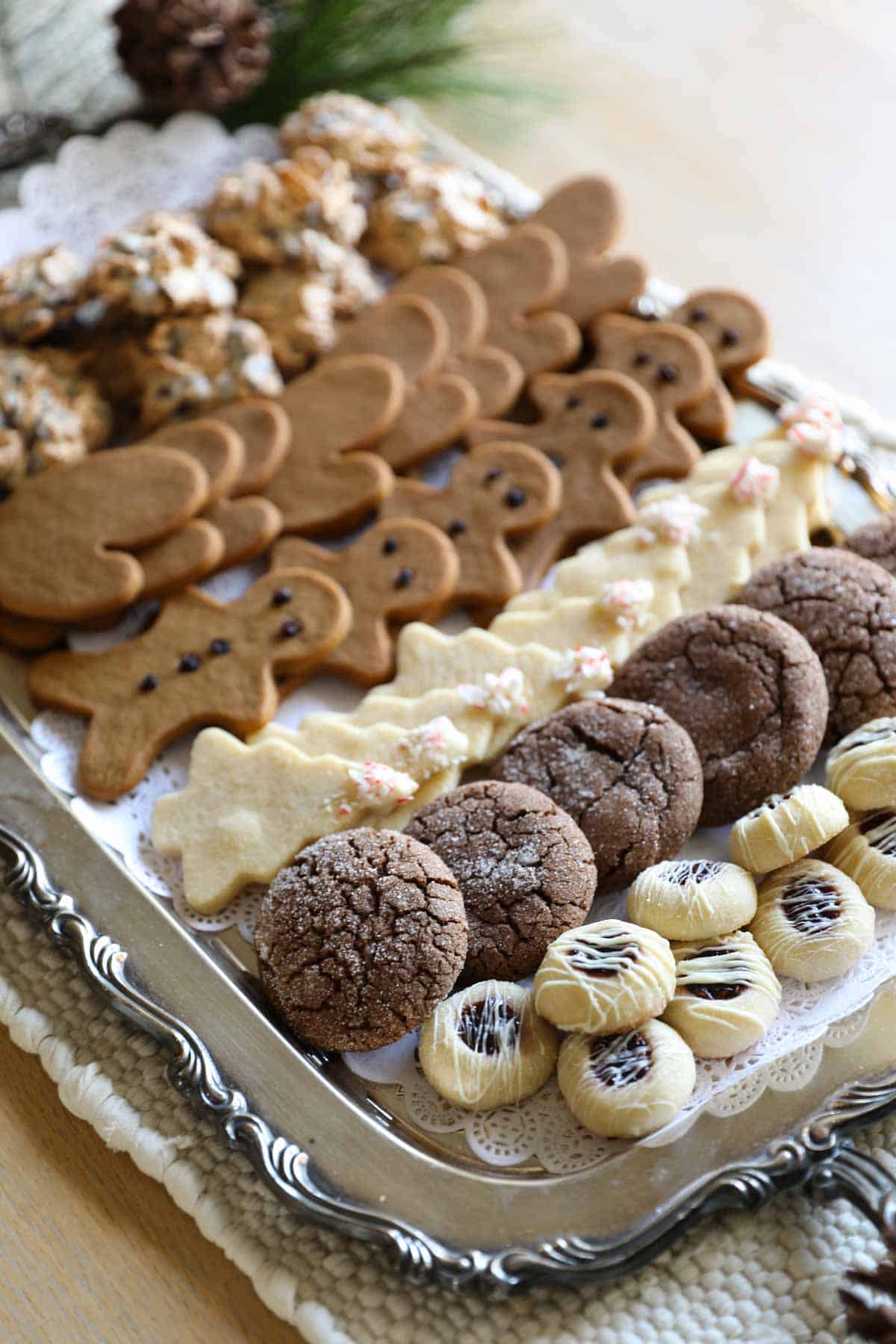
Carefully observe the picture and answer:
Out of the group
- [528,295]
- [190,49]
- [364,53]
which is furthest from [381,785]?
[364,53]

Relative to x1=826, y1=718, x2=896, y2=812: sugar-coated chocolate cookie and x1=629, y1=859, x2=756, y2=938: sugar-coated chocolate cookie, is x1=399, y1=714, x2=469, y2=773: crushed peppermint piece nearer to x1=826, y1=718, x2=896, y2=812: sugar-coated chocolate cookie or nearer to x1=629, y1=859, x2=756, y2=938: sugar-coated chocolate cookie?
x1=629, y1=859, x2=756, y2=938: sugar-coated chocolate cookie

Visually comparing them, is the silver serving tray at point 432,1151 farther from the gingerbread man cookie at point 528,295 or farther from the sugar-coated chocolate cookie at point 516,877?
the gingerbread man cookie at point 528,295

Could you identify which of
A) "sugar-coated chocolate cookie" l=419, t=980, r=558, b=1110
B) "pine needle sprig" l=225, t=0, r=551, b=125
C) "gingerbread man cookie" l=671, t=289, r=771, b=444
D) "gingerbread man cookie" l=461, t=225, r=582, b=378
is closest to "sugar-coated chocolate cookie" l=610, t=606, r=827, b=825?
"sugar-coated chocolate cookie" l=419, t=980, r=558, b=1110

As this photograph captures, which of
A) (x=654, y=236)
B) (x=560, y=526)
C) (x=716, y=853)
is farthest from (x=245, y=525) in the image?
(x=654, y=236)

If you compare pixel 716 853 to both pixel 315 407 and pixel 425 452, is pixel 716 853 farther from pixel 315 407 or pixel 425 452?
pixel 315 407

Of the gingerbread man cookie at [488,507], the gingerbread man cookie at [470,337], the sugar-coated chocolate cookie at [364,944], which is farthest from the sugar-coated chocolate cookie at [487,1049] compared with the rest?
the gingerbread man cookie at [470,337]

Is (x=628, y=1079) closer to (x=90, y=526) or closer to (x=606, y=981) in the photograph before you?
(x=606, y=981)

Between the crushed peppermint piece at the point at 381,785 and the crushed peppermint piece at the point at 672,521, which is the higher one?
the crushed peppermint piece at the point at 672,521
